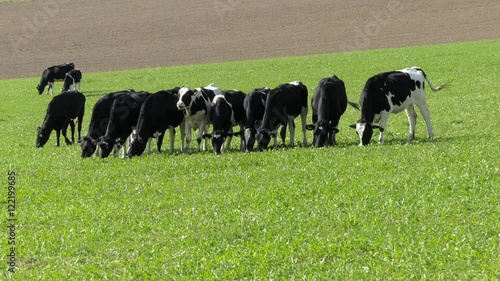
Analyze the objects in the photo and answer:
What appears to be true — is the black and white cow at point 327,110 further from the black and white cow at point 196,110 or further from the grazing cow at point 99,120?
the grazing cow at point 99,120

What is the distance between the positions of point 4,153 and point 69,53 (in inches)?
2333

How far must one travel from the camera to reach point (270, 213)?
1255 cm

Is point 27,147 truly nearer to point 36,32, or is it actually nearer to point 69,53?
point 69,53

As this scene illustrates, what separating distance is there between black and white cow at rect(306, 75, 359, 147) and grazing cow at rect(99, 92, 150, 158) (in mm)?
4881

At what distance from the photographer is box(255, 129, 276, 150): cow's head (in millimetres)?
20422

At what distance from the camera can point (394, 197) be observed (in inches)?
504

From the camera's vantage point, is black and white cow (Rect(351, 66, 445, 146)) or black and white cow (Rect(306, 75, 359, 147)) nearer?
black and white cow (Rect(351, 66, 445, 146))

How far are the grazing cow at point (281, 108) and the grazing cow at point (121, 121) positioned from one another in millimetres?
3634

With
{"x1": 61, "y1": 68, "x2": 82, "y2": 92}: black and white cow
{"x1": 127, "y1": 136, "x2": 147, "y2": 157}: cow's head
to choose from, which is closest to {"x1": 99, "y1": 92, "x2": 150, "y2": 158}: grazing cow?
{"x1": 127, "y1": 136, "x2": 147, "y2": 157}: cow's head

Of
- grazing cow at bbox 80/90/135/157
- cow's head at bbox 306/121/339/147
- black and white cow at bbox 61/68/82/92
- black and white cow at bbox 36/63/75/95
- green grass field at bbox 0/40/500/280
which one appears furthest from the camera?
black and white cow at bbox 36/63/75/95

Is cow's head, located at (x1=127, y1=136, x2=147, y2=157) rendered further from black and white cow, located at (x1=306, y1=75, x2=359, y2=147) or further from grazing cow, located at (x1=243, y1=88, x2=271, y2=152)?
black and white cow, located at (x1=306, y1=75, x2=359, y2=147)

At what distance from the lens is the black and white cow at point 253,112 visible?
20.6m

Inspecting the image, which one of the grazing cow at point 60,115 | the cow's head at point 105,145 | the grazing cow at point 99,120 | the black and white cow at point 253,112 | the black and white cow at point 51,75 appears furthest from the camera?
the black and white cow at point 51,75

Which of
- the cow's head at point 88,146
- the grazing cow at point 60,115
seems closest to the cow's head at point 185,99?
the cow's head at point 88,146
